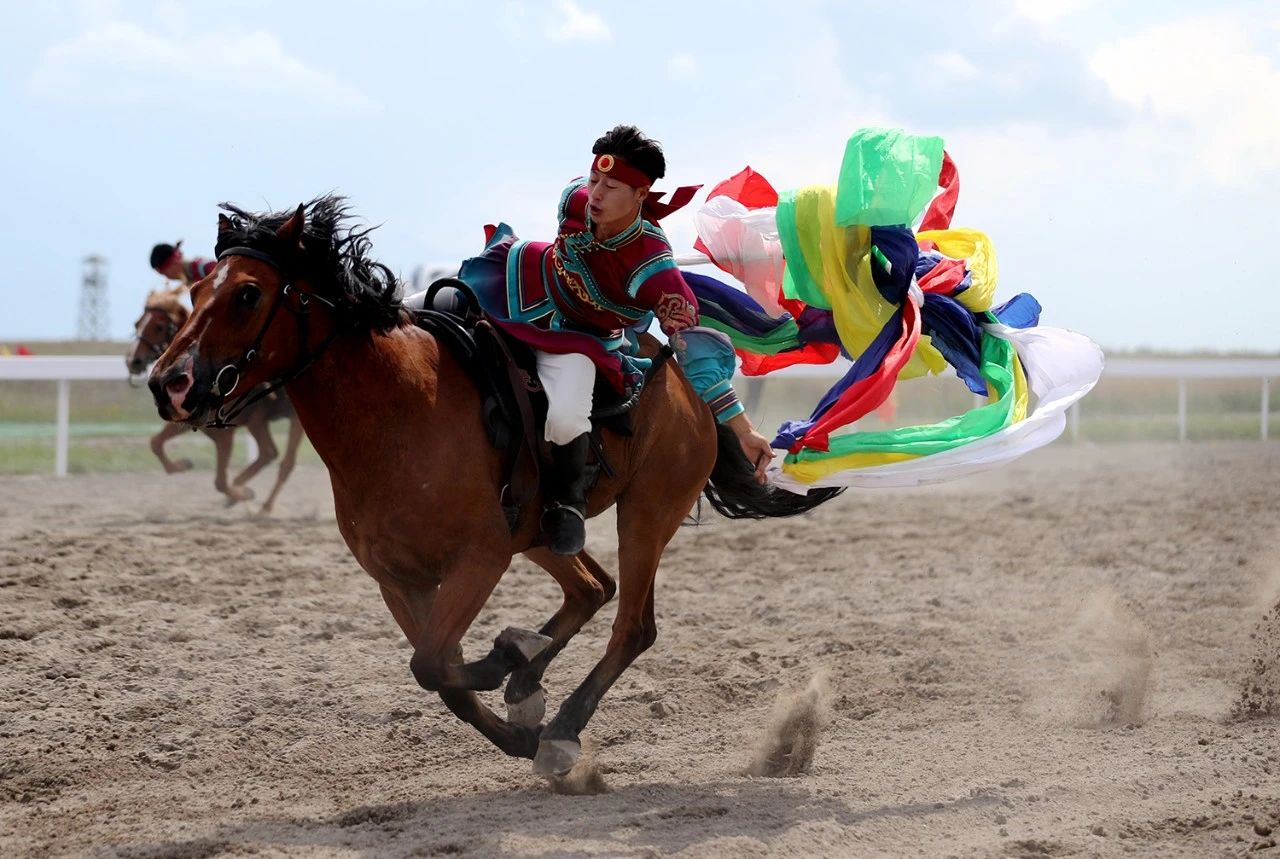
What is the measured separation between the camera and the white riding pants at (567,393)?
4.49 m

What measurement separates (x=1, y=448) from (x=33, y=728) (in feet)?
35.9

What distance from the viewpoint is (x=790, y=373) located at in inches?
604

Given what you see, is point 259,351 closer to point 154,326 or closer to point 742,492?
point 742,492

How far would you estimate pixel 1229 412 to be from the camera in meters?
19.3

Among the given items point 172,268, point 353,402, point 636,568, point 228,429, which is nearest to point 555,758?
point 636,568

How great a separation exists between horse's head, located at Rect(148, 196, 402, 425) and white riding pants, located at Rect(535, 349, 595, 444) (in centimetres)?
57

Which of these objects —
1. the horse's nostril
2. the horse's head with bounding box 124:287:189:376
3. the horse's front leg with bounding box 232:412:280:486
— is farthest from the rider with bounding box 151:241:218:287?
the horse's nostril

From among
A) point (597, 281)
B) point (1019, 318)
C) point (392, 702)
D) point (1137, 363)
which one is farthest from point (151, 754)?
point (1137, 363)

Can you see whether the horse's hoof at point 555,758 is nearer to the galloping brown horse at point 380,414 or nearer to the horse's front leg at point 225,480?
the galloping brown horse at point 380,414

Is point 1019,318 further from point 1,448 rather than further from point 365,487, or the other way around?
point 1,448

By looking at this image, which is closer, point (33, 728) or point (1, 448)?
point (33, 728)

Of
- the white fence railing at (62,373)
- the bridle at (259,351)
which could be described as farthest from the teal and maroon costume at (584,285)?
the white fence railing at (62,373)

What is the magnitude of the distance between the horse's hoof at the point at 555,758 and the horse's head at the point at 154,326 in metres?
7.83

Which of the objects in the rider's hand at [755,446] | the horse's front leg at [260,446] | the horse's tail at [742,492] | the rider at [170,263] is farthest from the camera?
the horse's front leg at [260,446]
